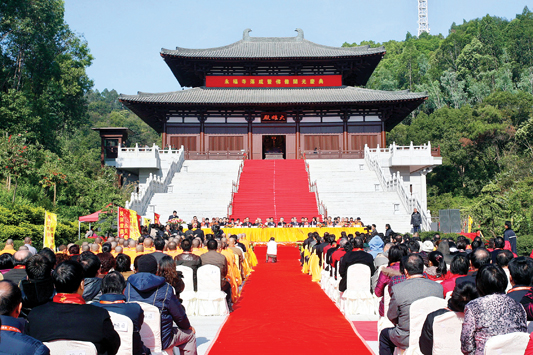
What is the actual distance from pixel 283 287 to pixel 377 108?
25.4m

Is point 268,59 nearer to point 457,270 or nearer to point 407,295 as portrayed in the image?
point 457,270

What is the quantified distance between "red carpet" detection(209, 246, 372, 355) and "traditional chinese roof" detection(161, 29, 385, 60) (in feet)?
85.5

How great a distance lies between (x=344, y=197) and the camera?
25141 mm

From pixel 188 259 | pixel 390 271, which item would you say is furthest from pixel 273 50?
pixel 390 271

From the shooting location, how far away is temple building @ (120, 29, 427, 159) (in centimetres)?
3347

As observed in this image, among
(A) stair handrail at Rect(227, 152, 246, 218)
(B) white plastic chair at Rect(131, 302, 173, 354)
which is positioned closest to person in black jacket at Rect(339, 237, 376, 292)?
(B) white plastic chair at Rect(131, 302, 173, 354)

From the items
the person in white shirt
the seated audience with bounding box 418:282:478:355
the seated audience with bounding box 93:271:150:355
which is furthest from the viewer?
the person in white shirt

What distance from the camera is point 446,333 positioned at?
4121 millimetres

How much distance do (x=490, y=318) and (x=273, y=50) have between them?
36.6m

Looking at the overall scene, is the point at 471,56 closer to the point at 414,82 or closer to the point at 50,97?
the point at 414,82

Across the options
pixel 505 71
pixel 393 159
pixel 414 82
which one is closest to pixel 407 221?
pixel 393 159

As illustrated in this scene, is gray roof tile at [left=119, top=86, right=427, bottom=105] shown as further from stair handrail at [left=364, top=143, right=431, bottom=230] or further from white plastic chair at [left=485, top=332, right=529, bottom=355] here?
white plastic chair at [left=485, top=332, right=529, bottom=355]

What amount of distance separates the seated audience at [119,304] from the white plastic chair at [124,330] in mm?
115

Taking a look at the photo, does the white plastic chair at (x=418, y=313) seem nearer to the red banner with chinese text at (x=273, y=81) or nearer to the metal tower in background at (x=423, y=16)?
the red banner with chinese text at (x=273, y=81)
